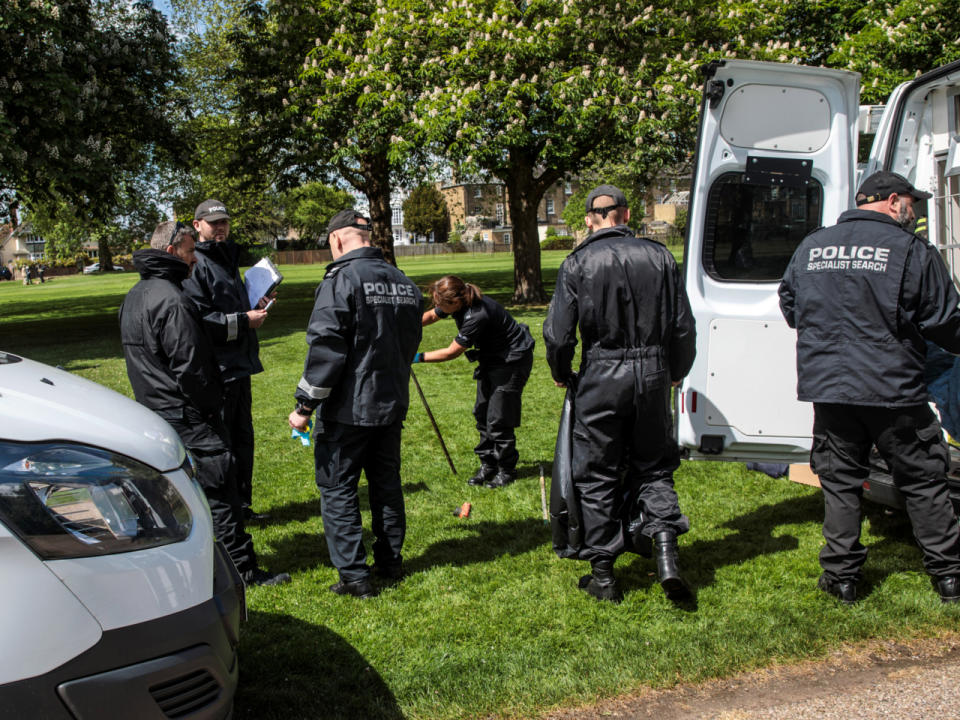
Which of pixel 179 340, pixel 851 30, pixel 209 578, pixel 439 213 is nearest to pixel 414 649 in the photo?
pixel 209 578

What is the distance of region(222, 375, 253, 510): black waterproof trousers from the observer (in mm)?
5359

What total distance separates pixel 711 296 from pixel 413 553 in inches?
95.2

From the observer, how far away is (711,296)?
16.5ft

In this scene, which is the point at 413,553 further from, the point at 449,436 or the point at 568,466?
the point at 449,436

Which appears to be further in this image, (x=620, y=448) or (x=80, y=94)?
(x=80, y=94)

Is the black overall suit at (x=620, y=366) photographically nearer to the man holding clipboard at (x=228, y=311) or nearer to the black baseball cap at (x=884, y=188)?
the black baseball cap at (x=884, y=188)

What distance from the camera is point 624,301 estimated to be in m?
4.12

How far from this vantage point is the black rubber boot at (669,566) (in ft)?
13.6

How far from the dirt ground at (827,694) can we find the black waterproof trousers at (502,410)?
129 inches

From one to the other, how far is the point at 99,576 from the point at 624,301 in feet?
8.90

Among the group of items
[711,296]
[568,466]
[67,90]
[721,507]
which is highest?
[67,90]

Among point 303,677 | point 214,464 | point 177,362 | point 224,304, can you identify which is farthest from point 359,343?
point 303,677

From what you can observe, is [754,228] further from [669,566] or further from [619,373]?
[669,566]

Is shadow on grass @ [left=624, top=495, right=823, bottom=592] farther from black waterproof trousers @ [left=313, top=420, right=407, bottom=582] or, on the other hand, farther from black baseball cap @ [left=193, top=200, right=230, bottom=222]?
black baseball cap @ [left=193, top=200, right=230, bottom=222]
